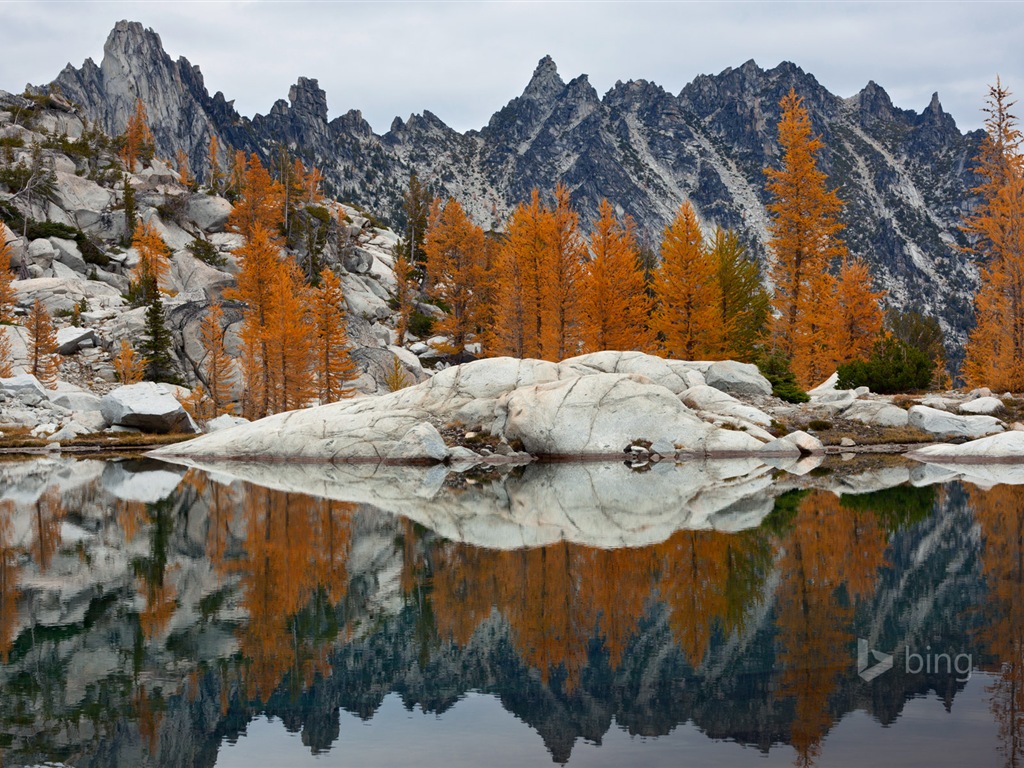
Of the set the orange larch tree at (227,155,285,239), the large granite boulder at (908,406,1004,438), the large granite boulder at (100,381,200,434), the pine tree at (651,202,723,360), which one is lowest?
the large granite boulder at (908,406,1004,438)

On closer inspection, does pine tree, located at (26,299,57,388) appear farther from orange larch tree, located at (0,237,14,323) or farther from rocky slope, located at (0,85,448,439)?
orange larch tree, located at (0,237,14,323)

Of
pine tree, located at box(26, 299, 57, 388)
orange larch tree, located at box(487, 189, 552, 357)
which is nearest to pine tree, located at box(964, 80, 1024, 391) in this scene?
orange larch tree, located at box(487, 189, 552, 357)

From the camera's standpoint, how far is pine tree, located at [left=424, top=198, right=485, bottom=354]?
66938 millimetres

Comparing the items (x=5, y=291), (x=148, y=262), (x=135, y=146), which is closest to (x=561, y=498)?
(x=5, y=291)

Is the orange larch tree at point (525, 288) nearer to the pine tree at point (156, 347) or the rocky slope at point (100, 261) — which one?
the rocky slope at point (100, 261)

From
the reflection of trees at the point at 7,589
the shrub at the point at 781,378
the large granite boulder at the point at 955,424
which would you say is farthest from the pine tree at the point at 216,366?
the large granite boulder at the point at 955,424

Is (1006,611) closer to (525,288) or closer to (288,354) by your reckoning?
(525,288)

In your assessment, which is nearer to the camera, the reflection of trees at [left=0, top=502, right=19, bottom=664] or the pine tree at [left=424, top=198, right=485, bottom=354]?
the reflection of trees at [left=0, top=502, right=19, bottom=664]

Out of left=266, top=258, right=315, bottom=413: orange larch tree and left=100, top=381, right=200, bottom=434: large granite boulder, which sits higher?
left=266, top=258, right=315, bottom=413: orange larch tree

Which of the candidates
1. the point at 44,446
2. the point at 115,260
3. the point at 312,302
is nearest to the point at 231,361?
the point at 312,302

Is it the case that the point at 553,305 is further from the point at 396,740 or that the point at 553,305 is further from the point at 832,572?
the point at 396,740

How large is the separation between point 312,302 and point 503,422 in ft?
104

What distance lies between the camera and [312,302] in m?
59.2

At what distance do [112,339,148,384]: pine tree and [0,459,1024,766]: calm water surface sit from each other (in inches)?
1746
